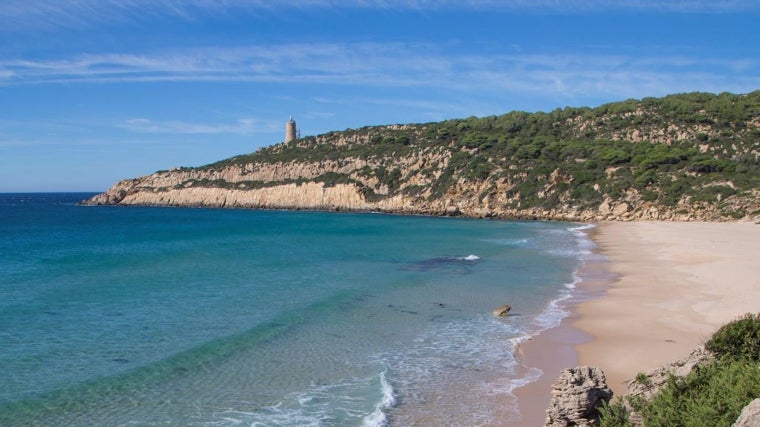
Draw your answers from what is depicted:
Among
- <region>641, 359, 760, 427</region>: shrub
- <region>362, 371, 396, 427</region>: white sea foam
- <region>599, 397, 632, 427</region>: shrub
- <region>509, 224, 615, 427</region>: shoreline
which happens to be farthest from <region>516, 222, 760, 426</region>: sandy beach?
<region>641, 359, 760, 427</region>: shrub

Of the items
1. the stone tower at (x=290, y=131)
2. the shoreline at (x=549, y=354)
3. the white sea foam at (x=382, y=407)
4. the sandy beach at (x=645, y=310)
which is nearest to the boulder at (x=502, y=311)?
the shoreline at (x=549, y=354)

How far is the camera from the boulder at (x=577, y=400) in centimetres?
760

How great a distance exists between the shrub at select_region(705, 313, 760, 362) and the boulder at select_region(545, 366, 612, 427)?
1.59 meters

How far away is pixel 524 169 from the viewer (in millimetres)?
79625

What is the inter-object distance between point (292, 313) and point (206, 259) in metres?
16.1

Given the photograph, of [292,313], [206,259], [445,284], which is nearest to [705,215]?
[445,284]

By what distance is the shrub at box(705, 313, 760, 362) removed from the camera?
306 inches

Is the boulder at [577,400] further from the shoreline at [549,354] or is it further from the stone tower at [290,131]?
the stone tower at [290,131]

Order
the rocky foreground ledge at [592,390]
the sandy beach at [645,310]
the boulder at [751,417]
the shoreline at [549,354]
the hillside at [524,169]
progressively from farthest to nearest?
the hillside at [524,169] < the sandy beach at [645,310] < the shoreline at [549,354] < the rocky foreground ledge at [592,390] < the boulder at [751,417]

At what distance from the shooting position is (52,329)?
16.1 metres

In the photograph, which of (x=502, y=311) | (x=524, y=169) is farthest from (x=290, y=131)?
(x=502, y=311)

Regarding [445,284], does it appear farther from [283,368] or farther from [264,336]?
[283,368]

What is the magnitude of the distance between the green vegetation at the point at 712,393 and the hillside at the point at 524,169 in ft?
179

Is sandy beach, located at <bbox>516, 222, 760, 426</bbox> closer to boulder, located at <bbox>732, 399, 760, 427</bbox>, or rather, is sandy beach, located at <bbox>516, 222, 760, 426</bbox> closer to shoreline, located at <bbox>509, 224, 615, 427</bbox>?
shoreline, located at <bbox>509, 224, 615, 427</bbox>
